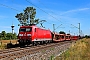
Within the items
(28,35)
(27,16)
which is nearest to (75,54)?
(28,35)

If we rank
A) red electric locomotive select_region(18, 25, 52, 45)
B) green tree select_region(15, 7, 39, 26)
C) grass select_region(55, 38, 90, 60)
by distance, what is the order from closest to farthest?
grass select_region(55, 38, 90, 60)
red electric locomotive select_region(18, 25, 52, 45)
green tree select_region(15, 7, 39, 26)

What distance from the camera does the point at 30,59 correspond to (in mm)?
13859

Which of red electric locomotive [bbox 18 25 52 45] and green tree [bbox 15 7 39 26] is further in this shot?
green tree [bbox 15 7 39 26]

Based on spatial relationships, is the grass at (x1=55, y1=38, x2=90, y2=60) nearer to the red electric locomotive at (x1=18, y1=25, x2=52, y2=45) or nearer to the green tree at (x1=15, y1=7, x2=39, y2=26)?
the red electric locomotive at (x1=18, y1=25, x2=52, y2=45)

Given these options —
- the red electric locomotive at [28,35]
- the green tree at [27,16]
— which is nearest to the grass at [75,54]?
the red electric locomotive at [28,35]

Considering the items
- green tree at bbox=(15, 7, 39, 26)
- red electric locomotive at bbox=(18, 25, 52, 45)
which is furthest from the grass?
green tree at bbox=(15, 7, 39, 26)

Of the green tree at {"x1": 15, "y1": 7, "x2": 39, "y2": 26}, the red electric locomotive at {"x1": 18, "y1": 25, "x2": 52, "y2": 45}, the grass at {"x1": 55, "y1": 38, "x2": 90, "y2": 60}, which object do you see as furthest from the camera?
the green tree at {"x1": 15, "y1": 7, "x2": 39, "y2": 26}

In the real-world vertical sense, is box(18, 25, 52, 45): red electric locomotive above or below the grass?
above

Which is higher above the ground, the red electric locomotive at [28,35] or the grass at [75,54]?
the red electric locomotive at [28,35]

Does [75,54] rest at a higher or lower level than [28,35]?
lower

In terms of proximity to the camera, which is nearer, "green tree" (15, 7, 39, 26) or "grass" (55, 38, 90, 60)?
"grass" (55, 38, 90, 60)

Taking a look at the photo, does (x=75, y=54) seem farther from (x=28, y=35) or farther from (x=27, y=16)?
(x=27, y=16)

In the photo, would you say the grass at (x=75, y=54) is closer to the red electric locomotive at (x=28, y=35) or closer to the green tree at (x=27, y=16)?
the red electric locomotive at (x=28, y=35)

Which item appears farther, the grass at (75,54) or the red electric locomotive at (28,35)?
the red electric locomotive at (28,35)
